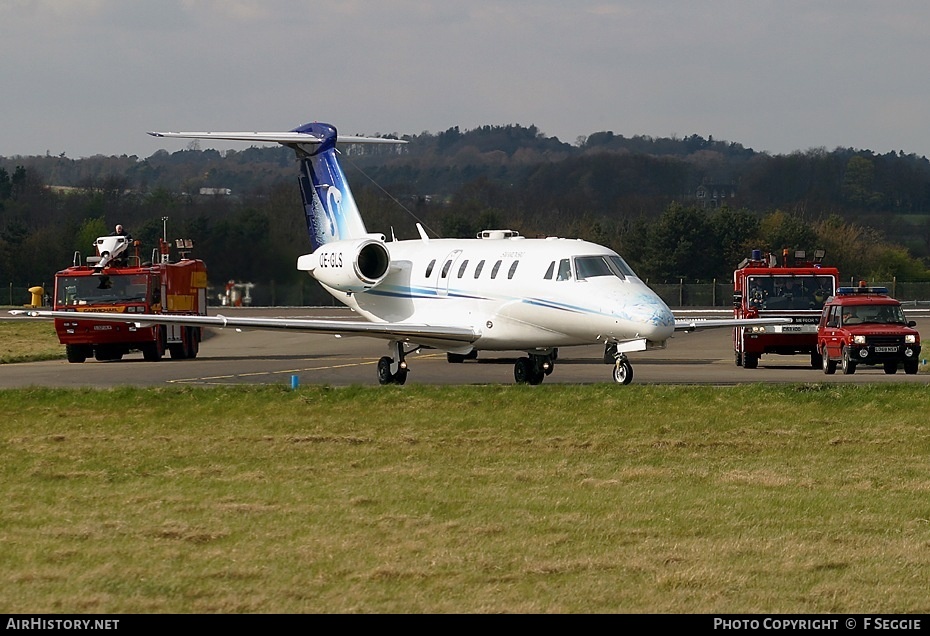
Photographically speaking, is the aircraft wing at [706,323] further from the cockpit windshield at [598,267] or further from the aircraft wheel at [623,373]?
the cockpit windshield at [598,267]

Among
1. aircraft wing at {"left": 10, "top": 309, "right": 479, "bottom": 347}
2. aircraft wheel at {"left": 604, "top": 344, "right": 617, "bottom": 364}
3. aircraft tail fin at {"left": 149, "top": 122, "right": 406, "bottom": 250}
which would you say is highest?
aircraft tail fin at {"left": 149, "top": 122, "right": 406, "bottom": 250}

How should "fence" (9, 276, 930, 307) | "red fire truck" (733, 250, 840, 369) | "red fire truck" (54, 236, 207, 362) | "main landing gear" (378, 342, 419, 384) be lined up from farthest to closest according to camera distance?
"fence" (9, 276, 930, 307) → "red fire truck" (54, 236, 207, 362) → "red fire truck" (733, 250, 840, 369) → "main landing gear" (378, 342, 419, 384)

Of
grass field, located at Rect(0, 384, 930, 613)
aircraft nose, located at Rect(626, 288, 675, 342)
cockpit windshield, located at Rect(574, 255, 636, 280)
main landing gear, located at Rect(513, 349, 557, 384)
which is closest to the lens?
grass field, located at Rect(0, 384, 930, 613)

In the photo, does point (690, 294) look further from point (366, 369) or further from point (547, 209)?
point (366, 369)

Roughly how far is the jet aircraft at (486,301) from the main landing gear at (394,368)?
0.06 ft

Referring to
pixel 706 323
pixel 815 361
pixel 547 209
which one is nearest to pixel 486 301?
pixel 706 323

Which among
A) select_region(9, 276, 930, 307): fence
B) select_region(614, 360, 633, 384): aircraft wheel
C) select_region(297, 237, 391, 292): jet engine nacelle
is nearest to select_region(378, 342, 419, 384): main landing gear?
select_region(297, 237, 391, 292): jet engine nacelle

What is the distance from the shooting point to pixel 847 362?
29562 mm

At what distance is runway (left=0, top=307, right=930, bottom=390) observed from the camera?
27.8m

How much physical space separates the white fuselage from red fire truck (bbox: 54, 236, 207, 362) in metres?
7.96

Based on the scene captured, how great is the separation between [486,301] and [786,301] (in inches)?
420

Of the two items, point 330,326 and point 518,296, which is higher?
point 518,296

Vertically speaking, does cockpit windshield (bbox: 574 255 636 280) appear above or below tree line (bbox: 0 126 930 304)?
below

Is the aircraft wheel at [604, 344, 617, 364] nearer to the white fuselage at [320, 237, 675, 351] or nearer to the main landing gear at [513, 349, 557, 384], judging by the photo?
the white fuselage at [320, 237, 675, 351]
